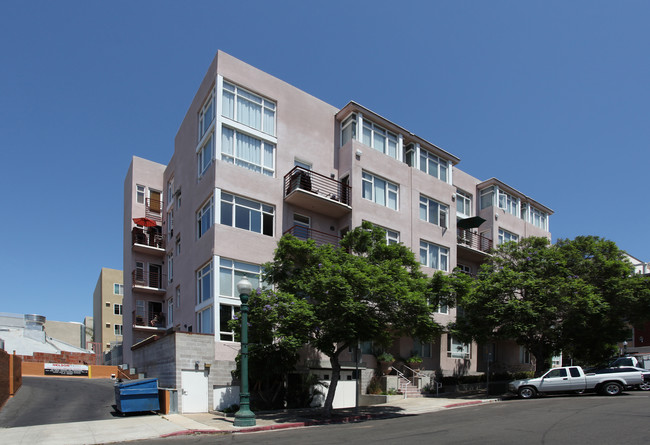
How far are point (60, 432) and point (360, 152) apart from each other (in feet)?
61.1

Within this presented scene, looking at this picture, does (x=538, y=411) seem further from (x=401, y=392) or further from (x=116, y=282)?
(x=116, y=282)

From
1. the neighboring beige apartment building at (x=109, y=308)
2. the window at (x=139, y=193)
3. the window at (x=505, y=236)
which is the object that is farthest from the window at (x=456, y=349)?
the neighboring beige apartment building at (x=109, y=308)

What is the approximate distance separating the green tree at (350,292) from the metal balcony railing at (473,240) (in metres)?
15.7

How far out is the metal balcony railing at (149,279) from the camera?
35.3 metres

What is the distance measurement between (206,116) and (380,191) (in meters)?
10.2

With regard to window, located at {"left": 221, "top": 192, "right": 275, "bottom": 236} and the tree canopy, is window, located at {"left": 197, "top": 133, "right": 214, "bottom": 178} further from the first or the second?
the tree canopy

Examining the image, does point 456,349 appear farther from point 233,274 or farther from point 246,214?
point 246,214

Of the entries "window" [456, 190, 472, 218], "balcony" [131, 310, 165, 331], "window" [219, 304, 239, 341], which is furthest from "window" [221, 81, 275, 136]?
"window" [456, 190, 472, 218]

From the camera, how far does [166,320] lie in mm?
34469

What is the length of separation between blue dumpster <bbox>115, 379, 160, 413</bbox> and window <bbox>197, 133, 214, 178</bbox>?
10.6m

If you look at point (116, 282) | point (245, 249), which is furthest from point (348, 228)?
point (116, 282)

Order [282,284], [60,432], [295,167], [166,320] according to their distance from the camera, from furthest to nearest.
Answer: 1. [166,320]
2. [295,167]
3. [282,284]
4. [60,432]

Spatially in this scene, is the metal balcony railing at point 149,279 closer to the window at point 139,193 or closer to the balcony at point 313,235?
the window at point 139,193

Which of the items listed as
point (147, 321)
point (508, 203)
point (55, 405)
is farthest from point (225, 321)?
point (508, 203)
